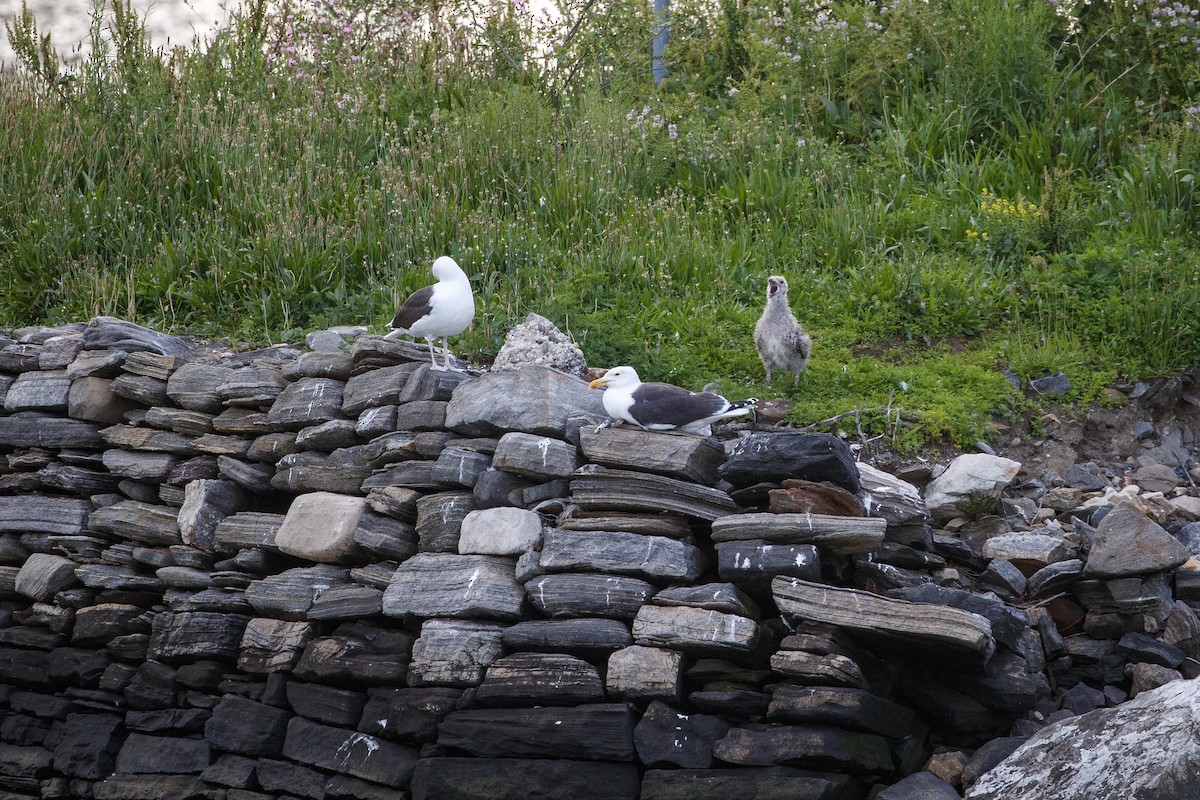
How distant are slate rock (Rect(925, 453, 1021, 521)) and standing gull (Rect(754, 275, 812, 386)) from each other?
115cm

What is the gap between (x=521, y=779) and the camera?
516 centimetres

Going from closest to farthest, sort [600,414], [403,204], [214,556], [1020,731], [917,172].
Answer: [1020,731] < [600,414] < [214,556] < [403,204] < [917,172]

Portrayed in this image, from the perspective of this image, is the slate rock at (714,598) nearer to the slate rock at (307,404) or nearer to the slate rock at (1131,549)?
the slate rock at (1131,549)

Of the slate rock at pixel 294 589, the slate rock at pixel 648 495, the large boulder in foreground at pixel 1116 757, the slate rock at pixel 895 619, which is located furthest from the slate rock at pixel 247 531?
the large boulder in foreground at pixel 1116 757

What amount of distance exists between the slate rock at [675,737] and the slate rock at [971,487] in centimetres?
176

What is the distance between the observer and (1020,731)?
486 centimetres

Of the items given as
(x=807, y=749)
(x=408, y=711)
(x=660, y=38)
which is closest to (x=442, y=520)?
(x=408, y=711)

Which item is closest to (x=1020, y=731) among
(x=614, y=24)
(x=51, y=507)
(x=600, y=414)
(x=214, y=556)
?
(x=600, y=414)

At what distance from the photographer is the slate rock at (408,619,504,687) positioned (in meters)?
5.43

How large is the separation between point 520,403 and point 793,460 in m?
1.53

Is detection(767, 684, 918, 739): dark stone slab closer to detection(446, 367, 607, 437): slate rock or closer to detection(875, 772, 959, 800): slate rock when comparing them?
detection(875, 772, 959, 800): slate rock

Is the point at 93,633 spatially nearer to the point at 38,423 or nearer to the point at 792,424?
the point at 38,423

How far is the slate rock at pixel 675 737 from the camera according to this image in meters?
4.87

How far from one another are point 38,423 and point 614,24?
7236mm
